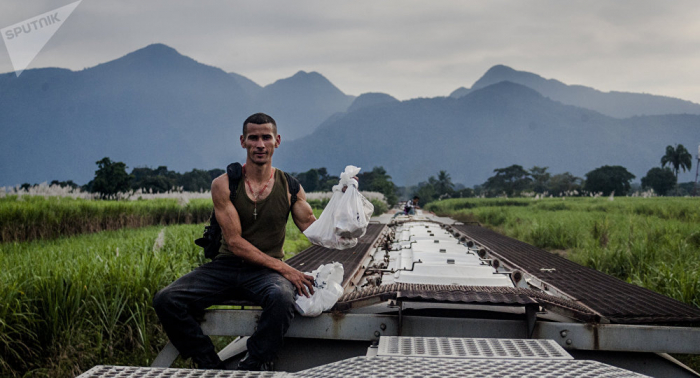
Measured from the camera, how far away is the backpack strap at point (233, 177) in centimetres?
271

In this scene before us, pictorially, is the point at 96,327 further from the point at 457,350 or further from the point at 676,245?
the point at 676,245

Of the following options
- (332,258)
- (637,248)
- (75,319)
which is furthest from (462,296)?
(637,248)

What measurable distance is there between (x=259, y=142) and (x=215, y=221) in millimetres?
512

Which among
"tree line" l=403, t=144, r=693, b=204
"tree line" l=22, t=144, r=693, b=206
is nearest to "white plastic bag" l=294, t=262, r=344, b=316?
"tree line" l=22, t=144, r=693, b=206

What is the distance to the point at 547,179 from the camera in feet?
268

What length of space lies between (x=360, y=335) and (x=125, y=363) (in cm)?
174

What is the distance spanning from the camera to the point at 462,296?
2.30 m

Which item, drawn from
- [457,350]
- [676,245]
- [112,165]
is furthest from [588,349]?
[112,165]

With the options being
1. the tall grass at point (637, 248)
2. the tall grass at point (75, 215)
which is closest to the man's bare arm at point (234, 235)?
the tall grass at point (637, 248)

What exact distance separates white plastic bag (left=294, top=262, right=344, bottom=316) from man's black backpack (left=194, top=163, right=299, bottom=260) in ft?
1.67

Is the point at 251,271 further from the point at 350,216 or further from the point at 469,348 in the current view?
the point at 469,348

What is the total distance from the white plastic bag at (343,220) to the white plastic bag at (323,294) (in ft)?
0.52

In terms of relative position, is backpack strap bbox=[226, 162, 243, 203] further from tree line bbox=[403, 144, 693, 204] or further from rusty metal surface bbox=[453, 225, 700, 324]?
tree line bbox=[403, 144, 693, 204]

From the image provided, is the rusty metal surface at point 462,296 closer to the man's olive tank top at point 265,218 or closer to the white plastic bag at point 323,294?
the white plastic bag at point 323,294
